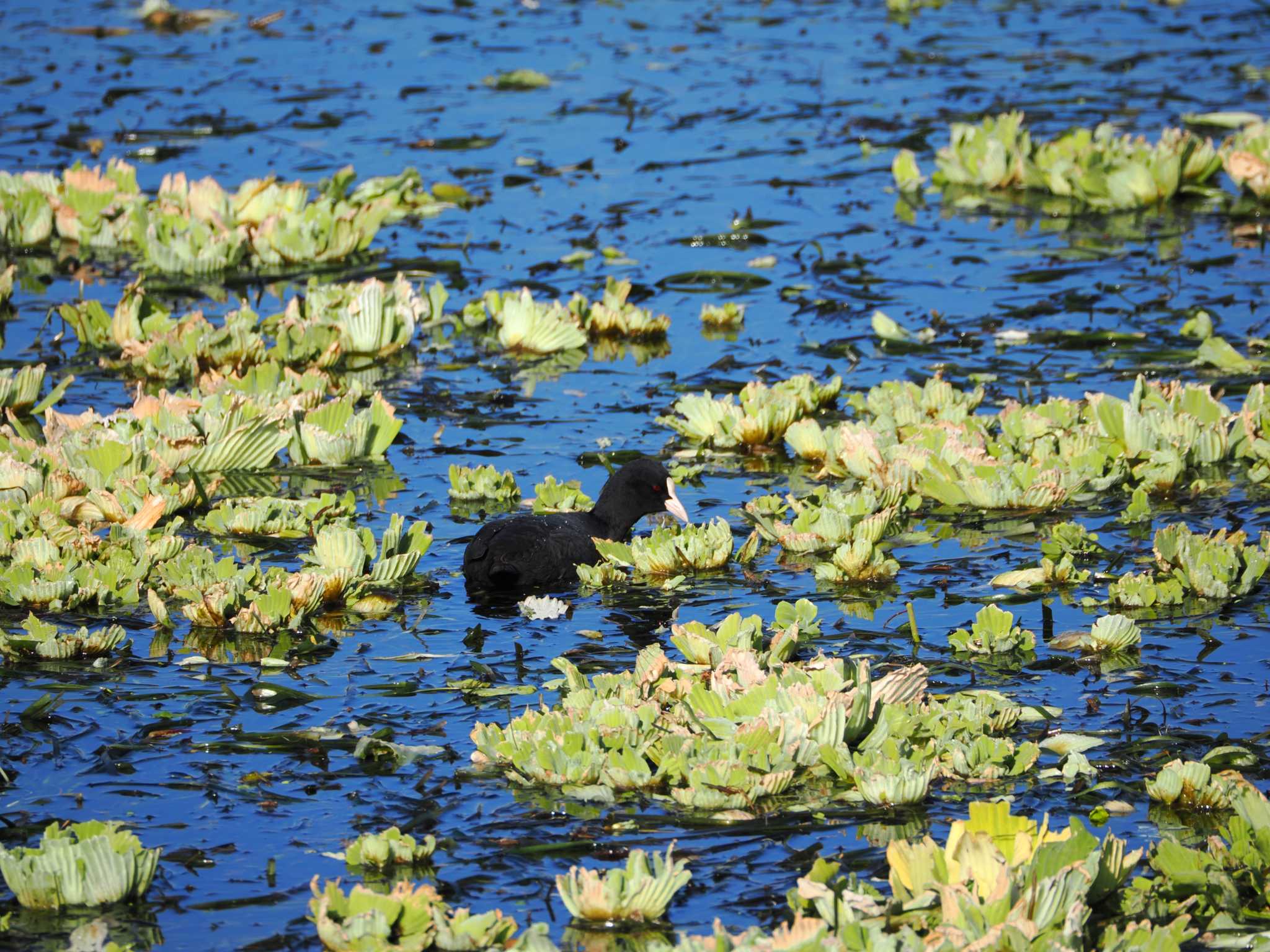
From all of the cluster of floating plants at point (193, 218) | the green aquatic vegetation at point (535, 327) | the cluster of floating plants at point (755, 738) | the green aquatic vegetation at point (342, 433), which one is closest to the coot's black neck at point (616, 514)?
the green aquatic vegetation at point (342, 433)

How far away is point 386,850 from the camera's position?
4.67m

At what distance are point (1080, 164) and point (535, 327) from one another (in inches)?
208

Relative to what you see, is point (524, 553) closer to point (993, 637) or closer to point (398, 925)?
point (993, 637)

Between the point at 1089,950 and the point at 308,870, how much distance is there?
2167mm

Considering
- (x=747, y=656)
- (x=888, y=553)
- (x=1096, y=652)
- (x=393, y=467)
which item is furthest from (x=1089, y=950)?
(x=393, y=467)

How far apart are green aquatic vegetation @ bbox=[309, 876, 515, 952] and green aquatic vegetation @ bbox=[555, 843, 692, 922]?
0.69 feet

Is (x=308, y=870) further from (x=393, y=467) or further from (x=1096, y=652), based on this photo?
(x=393, y=467)

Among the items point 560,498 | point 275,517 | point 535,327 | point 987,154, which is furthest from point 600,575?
point 987,154

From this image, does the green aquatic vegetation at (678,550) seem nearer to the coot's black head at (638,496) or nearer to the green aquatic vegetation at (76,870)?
the coot's black head at (638,496)

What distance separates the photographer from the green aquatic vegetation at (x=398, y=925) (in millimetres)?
4254

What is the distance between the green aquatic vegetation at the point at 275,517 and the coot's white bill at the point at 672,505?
1.47 meters

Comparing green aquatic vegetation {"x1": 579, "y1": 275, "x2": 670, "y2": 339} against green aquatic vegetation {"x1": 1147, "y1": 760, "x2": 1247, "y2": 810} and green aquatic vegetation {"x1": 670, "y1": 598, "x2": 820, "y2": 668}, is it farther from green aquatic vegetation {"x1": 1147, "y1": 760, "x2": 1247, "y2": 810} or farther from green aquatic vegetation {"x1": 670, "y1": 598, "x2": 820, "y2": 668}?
green aquatic vegetation {"x1": 1147, "y1": 760, "x2": 1247, "y2": 810}

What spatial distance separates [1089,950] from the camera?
4.31 metres

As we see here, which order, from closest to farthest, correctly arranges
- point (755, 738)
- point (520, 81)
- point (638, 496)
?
point (755, 738) < point (638, 496) < point (520, 81)
